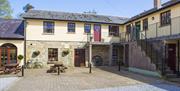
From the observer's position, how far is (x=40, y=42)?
2422 cm

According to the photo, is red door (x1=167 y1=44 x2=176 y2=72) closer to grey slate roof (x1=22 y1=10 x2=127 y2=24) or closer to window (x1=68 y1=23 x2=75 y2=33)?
grey slate roof (x1=22 y1=10 x2=127 y2=24)

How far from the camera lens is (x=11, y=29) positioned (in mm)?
24391

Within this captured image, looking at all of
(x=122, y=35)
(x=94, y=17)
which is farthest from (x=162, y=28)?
(x=94, y=17)

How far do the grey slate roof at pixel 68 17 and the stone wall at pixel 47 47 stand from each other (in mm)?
2630

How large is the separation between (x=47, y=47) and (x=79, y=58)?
12.2ft

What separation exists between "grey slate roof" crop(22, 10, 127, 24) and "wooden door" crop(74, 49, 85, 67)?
11.2 feet

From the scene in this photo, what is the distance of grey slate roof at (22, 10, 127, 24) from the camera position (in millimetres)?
24266

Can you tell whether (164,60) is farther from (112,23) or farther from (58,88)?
(112,23)

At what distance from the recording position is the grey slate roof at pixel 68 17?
24.3 metres

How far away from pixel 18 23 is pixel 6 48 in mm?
3886

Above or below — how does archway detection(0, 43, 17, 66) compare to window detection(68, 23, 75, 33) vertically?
below

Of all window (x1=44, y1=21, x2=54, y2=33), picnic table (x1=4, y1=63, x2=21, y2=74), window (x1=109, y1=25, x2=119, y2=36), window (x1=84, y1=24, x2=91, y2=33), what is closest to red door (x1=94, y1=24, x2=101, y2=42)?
window (x1=84, y1=24, x2=91, y2=33)

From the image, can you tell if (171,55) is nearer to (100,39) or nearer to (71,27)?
(100,39)

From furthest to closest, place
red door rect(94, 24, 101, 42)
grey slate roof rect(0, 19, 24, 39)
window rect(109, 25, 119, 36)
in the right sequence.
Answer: window rect(109, 25, 119, 36) < red door rect(94, 24, 101, 42) < grey slate roof rect(0, 19, 24, 39)
